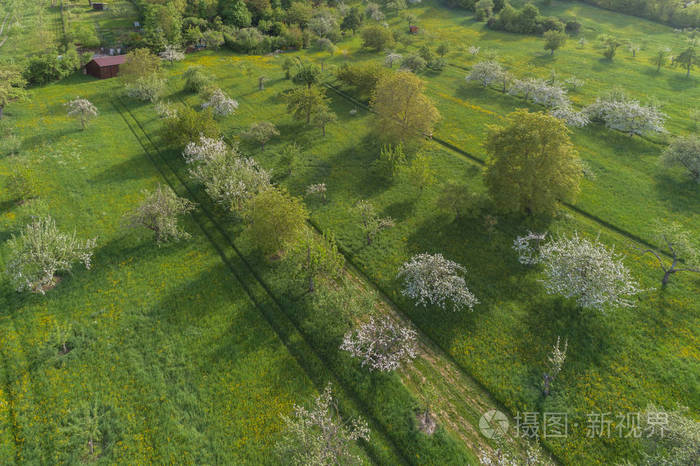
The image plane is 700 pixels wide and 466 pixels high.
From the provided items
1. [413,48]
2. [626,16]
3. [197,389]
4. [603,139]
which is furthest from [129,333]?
[626,16]

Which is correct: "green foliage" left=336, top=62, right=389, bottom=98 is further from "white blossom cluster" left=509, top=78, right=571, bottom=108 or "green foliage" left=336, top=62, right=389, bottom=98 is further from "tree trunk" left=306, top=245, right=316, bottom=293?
"tree trunk" left=306, top=245, right=316, bottom=293

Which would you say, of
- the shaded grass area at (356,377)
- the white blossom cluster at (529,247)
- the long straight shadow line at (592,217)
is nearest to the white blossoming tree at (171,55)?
the long straight shadow line at (592,217)

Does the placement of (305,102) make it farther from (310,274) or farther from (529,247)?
(529,247)

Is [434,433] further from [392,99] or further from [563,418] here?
[392,99]

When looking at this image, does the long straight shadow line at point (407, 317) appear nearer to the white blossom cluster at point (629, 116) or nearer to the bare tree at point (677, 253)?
the bare tree at point (677, 253)

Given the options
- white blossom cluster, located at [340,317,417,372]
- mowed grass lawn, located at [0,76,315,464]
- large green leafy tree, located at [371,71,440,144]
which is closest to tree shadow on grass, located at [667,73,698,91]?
large green leafy tree, located at [371,71,440,144]

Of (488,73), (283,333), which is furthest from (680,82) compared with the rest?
(283,333)
